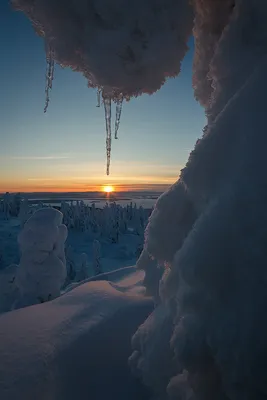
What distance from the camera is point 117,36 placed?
3010 mm

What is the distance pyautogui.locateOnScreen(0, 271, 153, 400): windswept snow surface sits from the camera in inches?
123

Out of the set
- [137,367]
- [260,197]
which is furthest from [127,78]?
[137,367]

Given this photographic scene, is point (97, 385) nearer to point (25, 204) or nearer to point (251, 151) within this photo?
point (251, 151)

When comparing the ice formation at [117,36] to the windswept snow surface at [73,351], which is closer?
the ice formation at [117,36]

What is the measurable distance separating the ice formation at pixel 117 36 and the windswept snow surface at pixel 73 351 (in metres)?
3.22

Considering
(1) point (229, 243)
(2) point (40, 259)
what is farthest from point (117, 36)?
(2) point (40, 259)

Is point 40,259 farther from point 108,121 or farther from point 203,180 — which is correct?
point 203,180

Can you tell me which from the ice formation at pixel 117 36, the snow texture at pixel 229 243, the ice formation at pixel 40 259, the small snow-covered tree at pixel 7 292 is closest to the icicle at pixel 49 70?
the ice formation at pixel 117 36

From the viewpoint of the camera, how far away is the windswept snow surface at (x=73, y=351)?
3117 mm

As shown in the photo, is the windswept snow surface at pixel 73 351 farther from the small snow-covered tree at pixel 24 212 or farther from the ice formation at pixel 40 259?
the small snow-covered tree at pixel 24 212

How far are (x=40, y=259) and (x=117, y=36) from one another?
10349 mm

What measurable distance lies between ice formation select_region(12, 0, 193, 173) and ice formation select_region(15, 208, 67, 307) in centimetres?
908

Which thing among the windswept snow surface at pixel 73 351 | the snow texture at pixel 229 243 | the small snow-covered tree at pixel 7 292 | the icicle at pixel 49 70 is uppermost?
the icicle at pixel 49 70

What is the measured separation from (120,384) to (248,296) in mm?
2179
